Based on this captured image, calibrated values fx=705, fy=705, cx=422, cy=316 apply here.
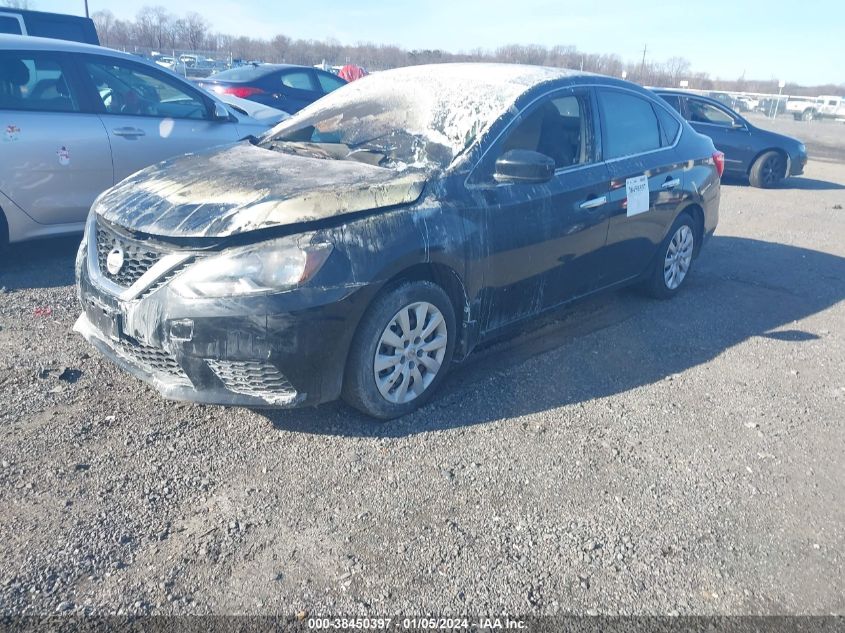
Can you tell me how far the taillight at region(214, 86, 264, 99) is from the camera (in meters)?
12.1

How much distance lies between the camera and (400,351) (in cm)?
358

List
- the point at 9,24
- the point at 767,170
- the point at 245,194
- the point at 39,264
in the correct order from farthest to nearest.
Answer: the point at 767,170
the point at 9,24
the point at 39,264
the point at 245,194

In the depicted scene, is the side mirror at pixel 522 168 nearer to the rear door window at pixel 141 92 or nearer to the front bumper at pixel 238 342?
the front bumper at pixel 238 342

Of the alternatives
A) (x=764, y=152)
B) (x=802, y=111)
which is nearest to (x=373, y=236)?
(x=764, y=152)

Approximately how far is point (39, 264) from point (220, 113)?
6.80 ft

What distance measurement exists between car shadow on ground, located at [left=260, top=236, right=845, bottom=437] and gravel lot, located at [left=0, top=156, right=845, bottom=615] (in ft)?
0.09

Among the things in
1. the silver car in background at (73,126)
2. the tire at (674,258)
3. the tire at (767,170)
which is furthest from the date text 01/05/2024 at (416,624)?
the tire at (767,170)

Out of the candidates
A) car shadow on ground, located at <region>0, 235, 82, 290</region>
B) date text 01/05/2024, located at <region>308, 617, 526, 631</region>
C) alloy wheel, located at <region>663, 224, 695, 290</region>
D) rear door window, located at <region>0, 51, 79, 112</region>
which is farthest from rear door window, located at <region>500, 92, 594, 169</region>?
rear door window, located at <region>0, 51, 79, 112</region>

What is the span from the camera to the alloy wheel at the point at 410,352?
138 inches

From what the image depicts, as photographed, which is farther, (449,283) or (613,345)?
(613,345)

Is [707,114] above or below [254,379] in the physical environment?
above

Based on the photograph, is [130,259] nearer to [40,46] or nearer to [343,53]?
[40,46]

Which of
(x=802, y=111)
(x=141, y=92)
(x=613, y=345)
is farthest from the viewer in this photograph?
(x=802, y=111)

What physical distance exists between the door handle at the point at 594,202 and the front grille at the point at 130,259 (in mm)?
2572
